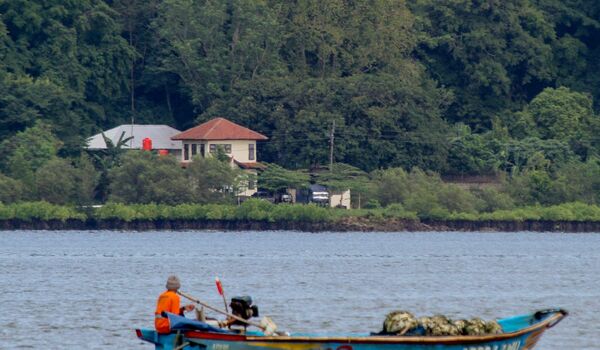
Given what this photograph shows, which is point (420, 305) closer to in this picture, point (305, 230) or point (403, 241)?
point (403, 241)

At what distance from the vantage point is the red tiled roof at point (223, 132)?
108938 mm

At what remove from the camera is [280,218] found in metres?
98.1

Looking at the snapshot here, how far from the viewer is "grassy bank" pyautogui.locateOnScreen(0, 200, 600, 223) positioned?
97188 millimetres

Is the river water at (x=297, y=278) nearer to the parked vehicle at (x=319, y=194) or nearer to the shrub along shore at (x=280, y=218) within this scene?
the shrub along shore at (x=280, y=218)

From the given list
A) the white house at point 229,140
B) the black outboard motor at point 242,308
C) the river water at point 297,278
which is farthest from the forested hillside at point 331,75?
the black outboard motor at point 242,308

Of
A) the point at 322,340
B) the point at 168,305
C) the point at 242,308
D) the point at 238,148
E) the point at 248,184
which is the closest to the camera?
the point at 322,340

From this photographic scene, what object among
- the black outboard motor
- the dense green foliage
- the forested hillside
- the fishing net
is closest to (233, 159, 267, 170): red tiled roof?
the dense green foliage

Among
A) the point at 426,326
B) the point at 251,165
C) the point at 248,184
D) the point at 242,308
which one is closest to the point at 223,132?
the point at 251,165

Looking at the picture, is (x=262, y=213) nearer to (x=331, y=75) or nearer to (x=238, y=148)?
(x=238, y=148)

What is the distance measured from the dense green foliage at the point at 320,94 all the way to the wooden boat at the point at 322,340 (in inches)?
2472

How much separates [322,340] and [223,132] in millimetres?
74926

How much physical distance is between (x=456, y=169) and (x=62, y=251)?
3555cm

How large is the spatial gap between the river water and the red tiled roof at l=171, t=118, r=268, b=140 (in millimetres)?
12094

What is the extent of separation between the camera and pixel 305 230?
99812 mm
